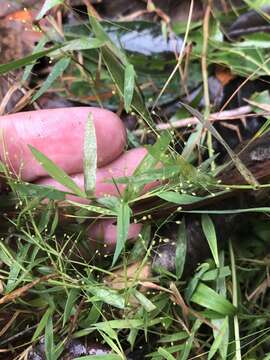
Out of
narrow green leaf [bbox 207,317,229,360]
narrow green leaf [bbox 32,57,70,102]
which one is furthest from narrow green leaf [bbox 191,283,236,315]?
narrow green leaf [bbox 32,57,70,102]

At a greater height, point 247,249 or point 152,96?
point 152,96

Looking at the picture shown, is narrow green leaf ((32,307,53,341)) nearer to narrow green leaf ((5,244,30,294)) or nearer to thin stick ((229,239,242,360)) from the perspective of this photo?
narrow green leaf ((5,244,30,294))

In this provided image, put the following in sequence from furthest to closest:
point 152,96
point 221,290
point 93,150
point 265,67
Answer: point 152,96 < point 265,67 < point 221,290 < point 93,150

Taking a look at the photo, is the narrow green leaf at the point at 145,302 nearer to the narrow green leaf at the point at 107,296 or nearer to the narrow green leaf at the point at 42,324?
the narrow green leaf at the point at 107,296

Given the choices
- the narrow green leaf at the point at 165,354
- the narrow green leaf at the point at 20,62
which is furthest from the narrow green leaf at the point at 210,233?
the narrow green leaf at the point at 20,62

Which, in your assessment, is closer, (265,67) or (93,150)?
(93,150)

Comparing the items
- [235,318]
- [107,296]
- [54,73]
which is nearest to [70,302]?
[107,296]

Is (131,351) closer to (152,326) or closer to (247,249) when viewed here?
→ (152,326)

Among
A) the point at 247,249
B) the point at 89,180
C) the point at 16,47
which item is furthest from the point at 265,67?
the point at 16,47
